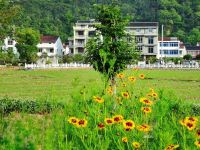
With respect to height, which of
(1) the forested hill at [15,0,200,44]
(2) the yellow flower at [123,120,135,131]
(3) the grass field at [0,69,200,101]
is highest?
(1) the forested hill at [15,0,200,44]

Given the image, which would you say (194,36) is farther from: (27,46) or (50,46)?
(27,46)

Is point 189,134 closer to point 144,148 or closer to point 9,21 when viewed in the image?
point 144,148

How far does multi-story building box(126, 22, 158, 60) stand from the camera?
8431 cm

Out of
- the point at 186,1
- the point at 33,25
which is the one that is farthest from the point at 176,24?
the point at 33,25

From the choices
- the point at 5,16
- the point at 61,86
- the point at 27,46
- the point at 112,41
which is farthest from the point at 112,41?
the point at 27,46

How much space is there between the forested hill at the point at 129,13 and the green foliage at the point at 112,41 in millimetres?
75218

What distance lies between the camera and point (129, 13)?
110 m

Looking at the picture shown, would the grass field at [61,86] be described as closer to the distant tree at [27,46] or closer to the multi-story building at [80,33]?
the distant tree at [27,46]

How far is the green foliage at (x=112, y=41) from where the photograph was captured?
57.5 ft

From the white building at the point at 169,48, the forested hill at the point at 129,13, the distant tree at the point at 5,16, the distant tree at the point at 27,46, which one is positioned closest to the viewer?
the distant tree at the point at 5,16

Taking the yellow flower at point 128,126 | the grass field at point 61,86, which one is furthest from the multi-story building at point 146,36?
the yellow flower at point 128,126

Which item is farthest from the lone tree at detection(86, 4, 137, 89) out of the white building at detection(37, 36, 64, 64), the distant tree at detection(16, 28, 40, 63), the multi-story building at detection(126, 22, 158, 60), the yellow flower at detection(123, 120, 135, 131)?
the white building at detection(37, 36, 64, 64)

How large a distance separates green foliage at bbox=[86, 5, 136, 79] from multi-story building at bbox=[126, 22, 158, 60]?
218ft

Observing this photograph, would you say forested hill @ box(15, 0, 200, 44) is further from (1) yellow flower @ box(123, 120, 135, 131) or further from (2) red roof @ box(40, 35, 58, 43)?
(1) yellow flower @ box(123, 120, 135, 131)
